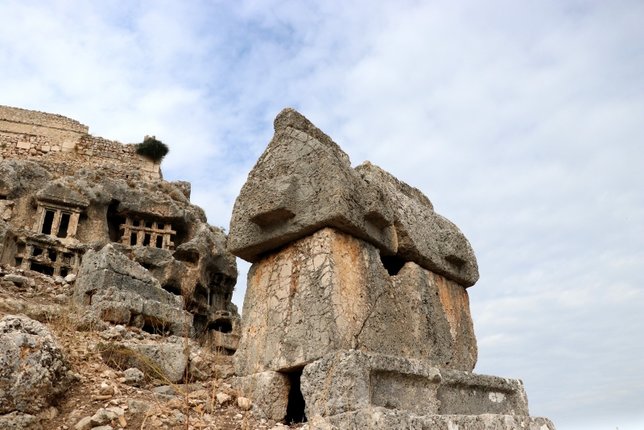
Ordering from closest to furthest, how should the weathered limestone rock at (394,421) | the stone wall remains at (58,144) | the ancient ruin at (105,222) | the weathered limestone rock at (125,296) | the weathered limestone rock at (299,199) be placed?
1. the weathered limestone rock at (394,421)
2. the weathered limestone rock at (299,199)
3. the weathered limestone rock at (125,296)
4. the ancient ruin at (105,222)
5. the stone wall remains at (58,144)

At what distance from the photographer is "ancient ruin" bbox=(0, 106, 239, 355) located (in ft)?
52.1

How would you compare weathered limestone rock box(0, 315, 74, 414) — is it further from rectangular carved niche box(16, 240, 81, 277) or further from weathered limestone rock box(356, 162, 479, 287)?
rectangular carved niche box(16, 240, 81, 277)

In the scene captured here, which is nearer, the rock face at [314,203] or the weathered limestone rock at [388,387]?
the weathered limestone rock at [388,387]

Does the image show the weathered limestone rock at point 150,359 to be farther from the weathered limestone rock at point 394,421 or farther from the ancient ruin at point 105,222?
the ancient ruin at point 105,222

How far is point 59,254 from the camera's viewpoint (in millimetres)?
16688

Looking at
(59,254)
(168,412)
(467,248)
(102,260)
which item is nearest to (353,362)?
(168,412)

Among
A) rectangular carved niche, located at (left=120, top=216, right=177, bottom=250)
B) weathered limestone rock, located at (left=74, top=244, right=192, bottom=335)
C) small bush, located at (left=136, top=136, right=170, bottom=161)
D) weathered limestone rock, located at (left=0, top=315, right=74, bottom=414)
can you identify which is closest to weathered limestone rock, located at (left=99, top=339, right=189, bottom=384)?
weathered limestone rock, located at (left=0, top=315, right=74, bottom=414)

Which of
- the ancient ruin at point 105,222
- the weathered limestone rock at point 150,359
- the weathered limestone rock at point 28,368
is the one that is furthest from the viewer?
the ancient ruin at point 105,222

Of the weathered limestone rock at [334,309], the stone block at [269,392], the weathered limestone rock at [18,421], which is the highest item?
the weathered limestone rock at [334,309]

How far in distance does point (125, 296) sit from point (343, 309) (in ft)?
15.2

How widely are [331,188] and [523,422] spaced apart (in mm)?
1944

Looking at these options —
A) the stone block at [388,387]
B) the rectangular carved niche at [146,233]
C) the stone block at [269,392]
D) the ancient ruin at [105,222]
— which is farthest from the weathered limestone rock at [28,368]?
the rectangular carved niche at [146,233]

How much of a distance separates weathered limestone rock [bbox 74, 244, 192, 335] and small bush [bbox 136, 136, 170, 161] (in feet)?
55.7

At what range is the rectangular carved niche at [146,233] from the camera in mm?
18872
